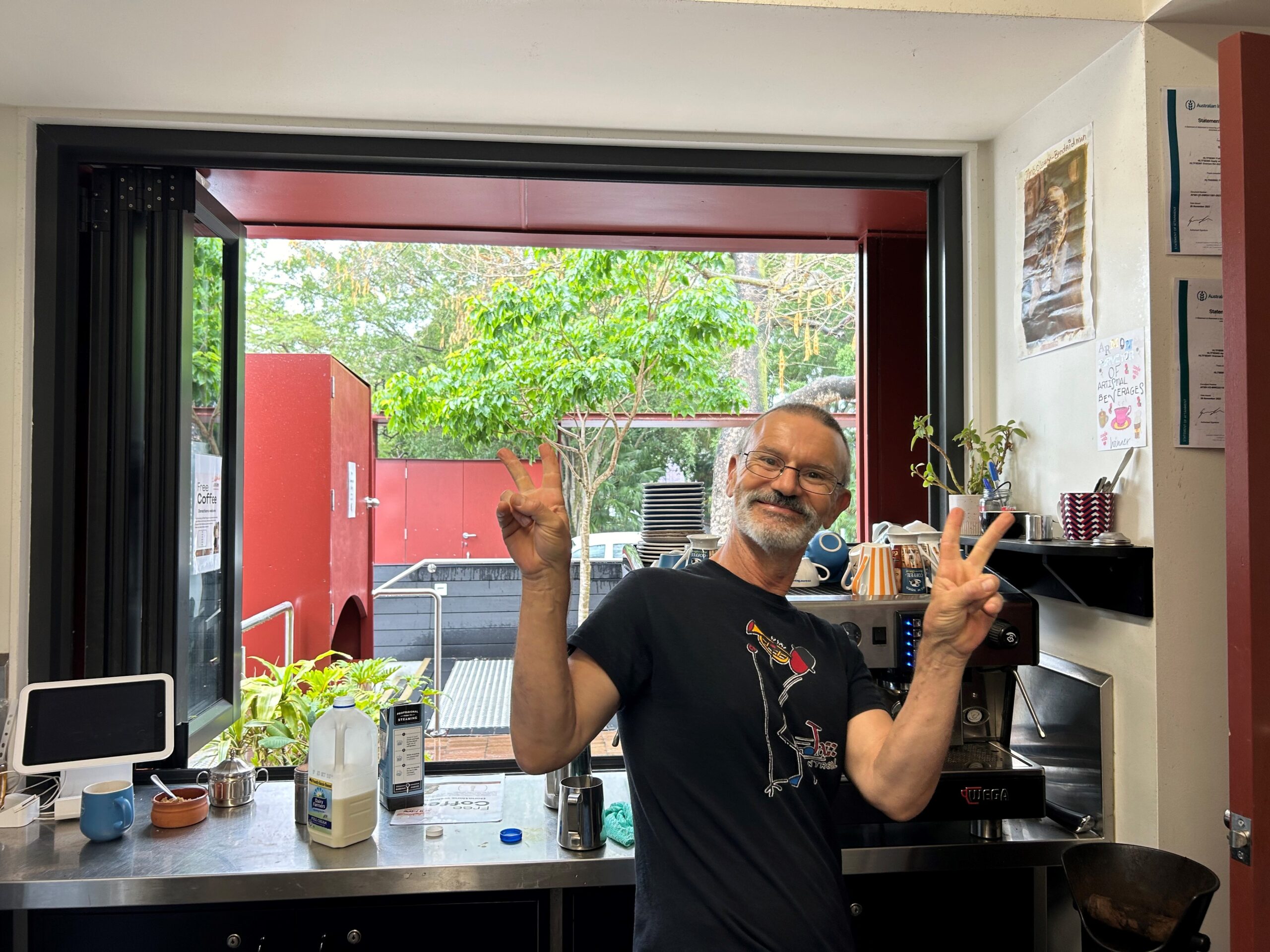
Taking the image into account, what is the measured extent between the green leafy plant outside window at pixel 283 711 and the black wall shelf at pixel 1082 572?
186 cm

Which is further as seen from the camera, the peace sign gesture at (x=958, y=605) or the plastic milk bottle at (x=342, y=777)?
the plastic milk bottle at (x=342, y=777)

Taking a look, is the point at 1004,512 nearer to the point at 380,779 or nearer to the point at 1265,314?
the point at 1265,314

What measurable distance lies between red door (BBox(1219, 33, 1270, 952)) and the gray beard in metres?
0.71

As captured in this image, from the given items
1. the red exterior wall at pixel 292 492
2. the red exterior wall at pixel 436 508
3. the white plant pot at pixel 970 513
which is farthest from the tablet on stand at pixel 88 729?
the red exterior wall at pixel 436 508

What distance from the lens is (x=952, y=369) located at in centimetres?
254

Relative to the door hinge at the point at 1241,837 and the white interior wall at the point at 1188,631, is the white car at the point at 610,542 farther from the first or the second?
the door hinge at the point at 1241,837

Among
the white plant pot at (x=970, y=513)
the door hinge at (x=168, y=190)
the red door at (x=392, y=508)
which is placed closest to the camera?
the white plant pot at (x=970, y=513)

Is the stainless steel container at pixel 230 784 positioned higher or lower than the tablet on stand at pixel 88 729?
lower

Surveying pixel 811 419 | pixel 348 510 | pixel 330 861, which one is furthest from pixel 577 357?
pixel 811 419

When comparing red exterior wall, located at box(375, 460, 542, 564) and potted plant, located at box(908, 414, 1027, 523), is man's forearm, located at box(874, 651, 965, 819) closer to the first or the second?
potted plant, located at box(908, 414, 1027, 523)

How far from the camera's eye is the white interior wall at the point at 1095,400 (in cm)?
185

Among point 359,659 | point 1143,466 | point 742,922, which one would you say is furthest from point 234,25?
point 359,659

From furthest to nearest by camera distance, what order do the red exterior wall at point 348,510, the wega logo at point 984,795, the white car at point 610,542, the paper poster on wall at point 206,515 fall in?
the white car at point 610,542
the red exterior wall at point 348,510
the paper poster on wall at point 206,515
the wega logo at point 984,795

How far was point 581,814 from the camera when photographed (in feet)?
6.44
